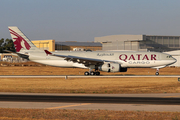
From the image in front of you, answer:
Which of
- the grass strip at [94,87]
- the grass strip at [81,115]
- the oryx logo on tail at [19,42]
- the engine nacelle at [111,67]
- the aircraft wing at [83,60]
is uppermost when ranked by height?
the oryx logo on tail at [19,42]

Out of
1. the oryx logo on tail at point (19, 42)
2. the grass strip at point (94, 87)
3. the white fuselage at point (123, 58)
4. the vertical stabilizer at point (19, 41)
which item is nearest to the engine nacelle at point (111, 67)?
the white fuselage at point (123, 58)

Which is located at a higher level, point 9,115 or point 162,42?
point 162,42

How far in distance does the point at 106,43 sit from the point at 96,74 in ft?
207

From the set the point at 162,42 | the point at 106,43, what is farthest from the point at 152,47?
the point at 106,43

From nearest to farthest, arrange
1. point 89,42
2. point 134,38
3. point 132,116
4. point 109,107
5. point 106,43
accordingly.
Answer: point 132,116 → point 109,107 → point 134,38 → point 106,43 → point 89,42

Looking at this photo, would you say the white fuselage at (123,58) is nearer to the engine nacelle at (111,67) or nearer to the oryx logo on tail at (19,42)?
the oryx logo on tail at (19,42)

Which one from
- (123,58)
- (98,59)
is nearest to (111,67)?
(123,58)

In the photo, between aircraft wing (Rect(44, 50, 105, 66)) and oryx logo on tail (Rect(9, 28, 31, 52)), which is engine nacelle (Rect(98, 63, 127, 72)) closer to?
aircraft wing (Rect(44, 50, 105, 66))

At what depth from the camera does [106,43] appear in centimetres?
11025

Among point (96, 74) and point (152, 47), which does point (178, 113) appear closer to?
point (96, 74)

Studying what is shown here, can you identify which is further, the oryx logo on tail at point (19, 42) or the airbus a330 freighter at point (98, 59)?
the oryx logo on tail at point (19, 42)

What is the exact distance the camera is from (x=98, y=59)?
49188 millimetres

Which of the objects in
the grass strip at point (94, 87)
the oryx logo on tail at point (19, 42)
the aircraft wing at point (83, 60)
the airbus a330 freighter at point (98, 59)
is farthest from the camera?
the oryx logo on tail at point (19, 42)

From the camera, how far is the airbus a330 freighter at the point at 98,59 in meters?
46.1
